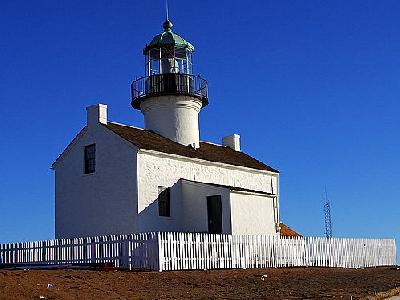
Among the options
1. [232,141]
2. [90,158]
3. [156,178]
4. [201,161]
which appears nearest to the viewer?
[156,178]

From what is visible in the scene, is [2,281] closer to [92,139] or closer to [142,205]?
[142,205]

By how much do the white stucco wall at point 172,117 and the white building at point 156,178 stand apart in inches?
1.9

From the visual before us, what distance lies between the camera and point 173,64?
32.0m

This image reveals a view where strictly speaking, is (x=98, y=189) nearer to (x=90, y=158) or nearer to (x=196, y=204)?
(x=90, y=158)

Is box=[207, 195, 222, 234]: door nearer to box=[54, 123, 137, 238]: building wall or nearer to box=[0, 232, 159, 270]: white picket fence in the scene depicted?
box=[54, 123, 137, 238]: building wall

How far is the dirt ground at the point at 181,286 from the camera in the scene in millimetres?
13312

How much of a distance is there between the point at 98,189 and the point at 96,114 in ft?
11.0

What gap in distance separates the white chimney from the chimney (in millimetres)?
10177

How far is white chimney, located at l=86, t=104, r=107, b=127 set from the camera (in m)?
27.7

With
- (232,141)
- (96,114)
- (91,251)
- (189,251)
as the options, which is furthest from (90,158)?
(232,141)

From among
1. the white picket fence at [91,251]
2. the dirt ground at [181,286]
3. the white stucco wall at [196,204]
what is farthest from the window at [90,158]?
the dirt ground at [181,286]

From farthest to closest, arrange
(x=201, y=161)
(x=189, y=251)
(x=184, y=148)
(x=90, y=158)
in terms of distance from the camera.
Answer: (x=184, y=148), (x=201, y=161), (x=90, y=158), (x=189, y=251)

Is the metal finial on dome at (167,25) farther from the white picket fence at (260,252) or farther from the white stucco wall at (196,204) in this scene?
the white picket fence at (260,252)

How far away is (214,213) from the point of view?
26.8 meters
